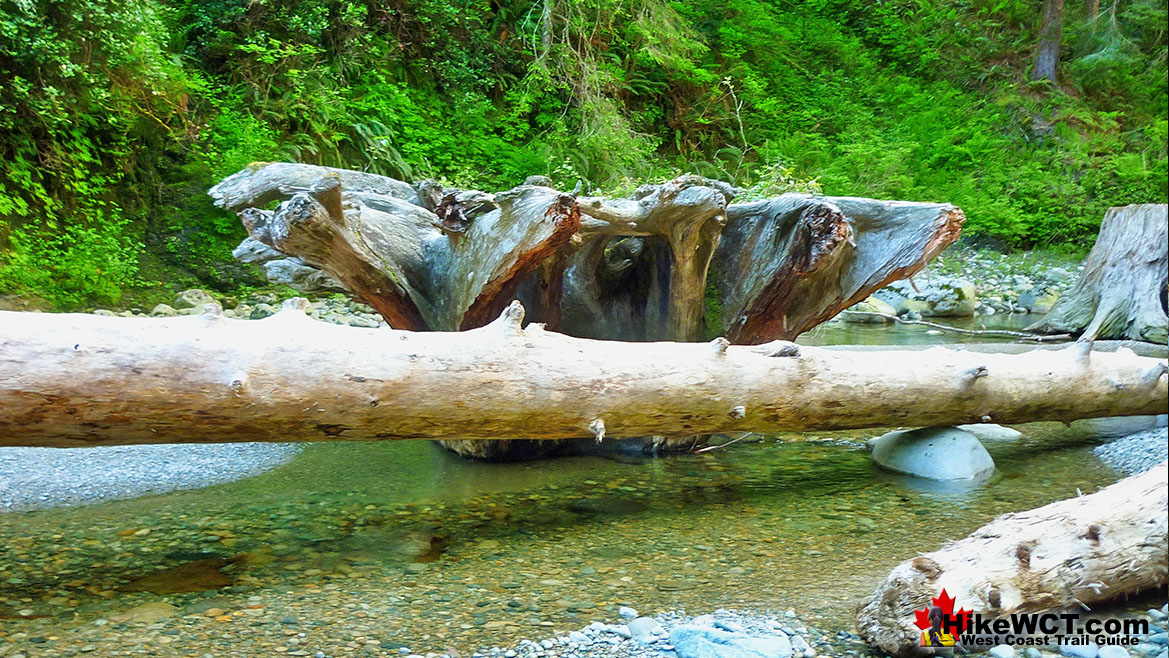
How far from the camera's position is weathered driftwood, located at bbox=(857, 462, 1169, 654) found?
186cm

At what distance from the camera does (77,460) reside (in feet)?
12.5

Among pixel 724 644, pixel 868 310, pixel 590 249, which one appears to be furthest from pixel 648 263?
pixel 868 310

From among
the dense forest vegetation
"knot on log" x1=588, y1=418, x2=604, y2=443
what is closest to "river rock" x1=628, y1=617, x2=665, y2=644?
"knot on log" x1=588, y1=418, x2=604, y2=443

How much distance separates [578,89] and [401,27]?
100 inches

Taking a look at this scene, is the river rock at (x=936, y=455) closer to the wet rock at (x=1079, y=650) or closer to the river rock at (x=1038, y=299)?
the wet rock at (x=1079, y=650)

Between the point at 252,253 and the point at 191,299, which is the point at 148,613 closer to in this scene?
the point at 252,253

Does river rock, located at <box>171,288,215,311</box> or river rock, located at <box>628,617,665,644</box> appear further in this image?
river rock, located at <box>171,288,215,311</box>

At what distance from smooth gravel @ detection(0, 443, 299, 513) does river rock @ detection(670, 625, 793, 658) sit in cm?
249

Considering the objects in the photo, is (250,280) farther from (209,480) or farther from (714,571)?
(714,571)

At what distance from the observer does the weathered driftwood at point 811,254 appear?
12.4 feet

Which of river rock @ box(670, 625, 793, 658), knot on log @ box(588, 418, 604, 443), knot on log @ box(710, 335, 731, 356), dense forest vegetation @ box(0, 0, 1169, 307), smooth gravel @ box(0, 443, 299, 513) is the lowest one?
smooth gravel @ box(0, 443, 299, 513)

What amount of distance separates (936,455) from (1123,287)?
4.85m

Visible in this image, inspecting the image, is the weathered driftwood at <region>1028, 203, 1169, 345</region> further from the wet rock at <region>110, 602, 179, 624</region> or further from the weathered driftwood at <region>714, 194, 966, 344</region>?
the wet rock at <region>110, 602, 179, 624</region>

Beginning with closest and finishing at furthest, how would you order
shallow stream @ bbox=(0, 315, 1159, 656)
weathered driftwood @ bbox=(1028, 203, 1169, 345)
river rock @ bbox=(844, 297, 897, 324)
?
1. shallow stream @ bbox=(0, 315, 1159, 656)
2. weathered driftwood @ bbox=(1028, 203, 1169, 345)
3. river rock @ bbox=(844, 297, 897, 324)
